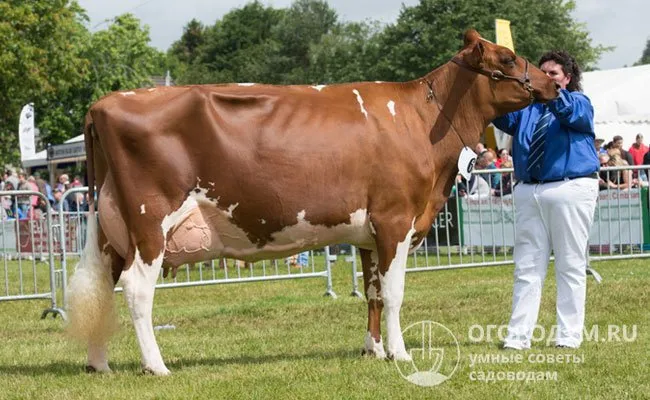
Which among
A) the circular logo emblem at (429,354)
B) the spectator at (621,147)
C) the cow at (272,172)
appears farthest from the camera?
the spectator at (621,147)

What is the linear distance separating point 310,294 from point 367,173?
21.0 ft

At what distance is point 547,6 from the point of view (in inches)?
2803

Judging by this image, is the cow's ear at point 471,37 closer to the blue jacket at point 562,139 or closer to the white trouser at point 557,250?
the blue jacket at point 562,139

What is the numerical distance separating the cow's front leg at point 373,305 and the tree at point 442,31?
5283 cm

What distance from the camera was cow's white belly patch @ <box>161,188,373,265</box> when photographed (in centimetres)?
791

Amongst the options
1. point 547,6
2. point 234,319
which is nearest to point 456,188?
point 234,319

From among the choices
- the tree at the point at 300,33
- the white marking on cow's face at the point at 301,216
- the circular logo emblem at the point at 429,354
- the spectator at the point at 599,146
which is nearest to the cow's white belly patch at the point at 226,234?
the white marking on cow's face at the point at 301,216

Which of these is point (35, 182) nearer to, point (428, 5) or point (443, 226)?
point (443, 226)

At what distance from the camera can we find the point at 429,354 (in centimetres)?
847

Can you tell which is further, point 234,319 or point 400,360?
point 234,319

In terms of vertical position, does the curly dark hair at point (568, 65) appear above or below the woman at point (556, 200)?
above

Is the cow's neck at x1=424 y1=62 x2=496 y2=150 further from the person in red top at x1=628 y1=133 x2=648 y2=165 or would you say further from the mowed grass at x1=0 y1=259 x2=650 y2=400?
the person in red top at x1=628 y1=133 x2=648 y2=165

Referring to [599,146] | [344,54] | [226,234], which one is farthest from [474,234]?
[344,54]

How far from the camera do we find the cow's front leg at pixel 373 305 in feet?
28.1
